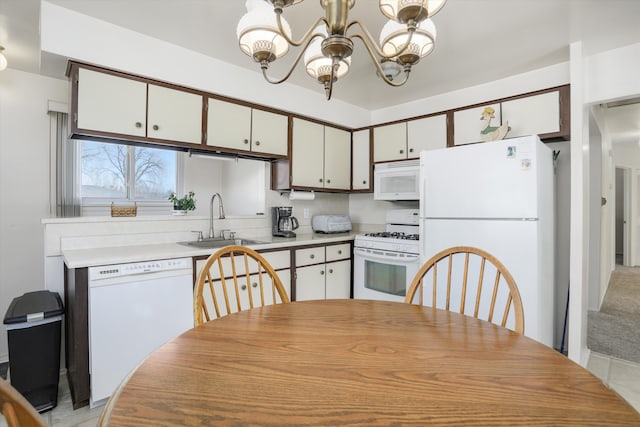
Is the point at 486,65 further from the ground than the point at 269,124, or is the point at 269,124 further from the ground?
the point at 486,65

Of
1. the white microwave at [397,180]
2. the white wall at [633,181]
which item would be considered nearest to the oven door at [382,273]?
the white microwave at [397,180]

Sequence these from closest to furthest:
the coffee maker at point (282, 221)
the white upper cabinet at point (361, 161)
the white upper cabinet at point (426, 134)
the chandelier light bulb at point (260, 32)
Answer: the chandelier light bulb at point (260, 32), the white upper cabinet at point (426, 134), the coffee maker at point (282, 221), the white upper cabinet at point (361, 161)

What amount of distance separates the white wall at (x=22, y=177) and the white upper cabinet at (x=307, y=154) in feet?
6.38

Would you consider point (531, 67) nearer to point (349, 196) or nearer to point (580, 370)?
point (349, 196)

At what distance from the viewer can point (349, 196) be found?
4.07m

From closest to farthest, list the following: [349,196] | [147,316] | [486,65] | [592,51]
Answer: [147,316] → [592,51] → [486,65] → [349,196]

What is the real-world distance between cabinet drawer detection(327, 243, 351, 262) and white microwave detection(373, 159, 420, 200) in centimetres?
62

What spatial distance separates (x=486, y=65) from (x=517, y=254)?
1.55 m

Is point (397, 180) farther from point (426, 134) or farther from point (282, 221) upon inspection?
point (282, 221)

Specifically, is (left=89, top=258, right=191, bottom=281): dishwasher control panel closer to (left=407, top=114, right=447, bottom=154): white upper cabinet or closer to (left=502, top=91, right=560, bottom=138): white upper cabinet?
(left=407, top=114, right=447, bottom=154): white upper cabinet

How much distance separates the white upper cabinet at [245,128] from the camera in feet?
8.50

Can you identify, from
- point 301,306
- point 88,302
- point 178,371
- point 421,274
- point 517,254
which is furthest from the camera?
point 517,254

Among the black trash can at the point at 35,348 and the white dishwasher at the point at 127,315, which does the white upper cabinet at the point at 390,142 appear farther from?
the black trash can at the point at 35,348

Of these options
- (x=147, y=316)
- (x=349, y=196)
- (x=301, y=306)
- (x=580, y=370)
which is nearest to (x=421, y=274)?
(x=301, y=306)
